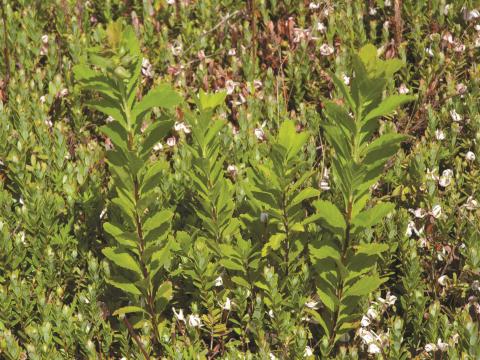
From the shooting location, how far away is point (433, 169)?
191 inches

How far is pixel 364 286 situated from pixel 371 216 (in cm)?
38

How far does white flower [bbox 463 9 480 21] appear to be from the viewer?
19.2 ft

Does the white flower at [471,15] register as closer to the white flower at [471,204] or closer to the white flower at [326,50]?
the white flower at [326,50]

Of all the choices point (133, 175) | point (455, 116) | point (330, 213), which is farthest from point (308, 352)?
point (455, 116)

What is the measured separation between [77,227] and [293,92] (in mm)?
1963

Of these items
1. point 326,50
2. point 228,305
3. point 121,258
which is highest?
point 326,50

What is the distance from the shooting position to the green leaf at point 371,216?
12.4ft

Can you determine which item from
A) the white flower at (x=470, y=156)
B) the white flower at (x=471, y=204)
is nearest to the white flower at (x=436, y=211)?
the white flower at (x=471, y=204)

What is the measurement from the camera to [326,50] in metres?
5.78

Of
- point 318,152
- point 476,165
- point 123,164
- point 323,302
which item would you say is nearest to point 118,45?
point 123,164

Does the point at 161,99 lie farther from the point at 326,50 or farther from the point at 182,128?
the point at 326,50

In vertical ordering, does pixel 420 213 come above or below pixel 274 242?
below

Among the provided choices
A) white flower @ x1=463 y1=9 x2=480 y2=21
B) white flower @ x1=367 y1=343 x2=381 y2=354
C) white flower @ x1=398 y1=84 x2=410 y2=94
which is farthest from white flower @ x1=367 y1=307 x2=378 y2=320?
white flower @ x1=463 y1=9 x2=480 y2=21

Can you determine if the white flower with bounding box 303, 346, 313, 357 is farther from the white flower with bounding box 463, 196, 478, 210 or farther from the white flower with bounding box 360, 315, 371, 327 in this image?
the white flower with bounding box 463, 196, 478, 210
